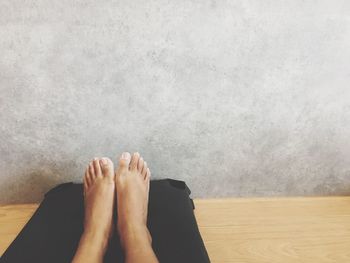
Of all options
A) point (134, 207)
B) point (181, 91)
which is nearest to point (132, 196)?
point (134, 207)

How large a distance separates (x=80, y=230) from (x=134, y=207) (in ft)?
0.62

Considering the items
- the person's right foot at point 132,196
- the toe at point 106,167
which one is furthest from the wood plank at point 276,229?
the toe at point 106,167

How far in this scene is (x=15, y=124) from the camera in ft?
4.02

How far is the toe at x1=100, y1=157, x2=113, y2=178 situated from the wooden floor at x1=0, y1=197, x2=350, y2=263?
0.37 meters

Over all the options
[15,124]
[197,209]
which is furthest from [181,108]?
[15,124]

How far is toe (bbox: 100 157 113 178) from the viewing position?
4.01ft

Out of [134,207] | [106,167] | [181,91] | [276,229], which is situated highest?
[181,91]

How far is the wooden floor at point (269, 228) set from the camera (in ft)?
3.81

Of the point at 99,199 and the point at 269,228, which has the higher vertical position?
the point at 99,199

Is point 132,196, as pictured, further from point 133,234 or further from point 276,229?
point 276,229

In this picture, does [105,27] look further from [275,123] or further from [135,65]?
[275,123]

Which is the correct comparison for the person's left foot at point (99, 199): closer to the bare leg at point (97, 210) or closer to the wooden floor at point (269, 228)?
the bare leg at point (97, 210)

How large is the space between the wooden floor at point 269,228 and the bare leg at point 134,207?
27 cm

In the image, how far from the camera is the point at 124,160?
1244mm
